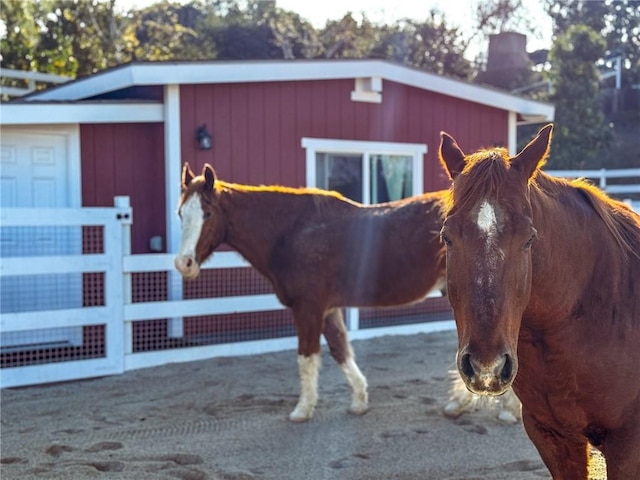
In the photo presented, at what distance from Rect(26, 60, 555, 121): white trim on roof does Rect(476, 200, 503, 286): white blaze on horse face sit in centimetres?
576

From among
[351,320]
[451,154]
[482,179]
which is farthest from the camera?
[351,320]

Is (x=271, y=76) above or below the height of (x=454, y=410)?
above

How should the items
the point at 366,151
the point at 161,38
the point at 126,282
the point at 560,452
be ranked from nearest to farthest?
the point at 560,452 < the point at 126,282 < the point at 366,151 < the point at 161,38

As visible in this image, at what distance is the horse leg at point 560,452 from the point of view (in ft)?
8.30

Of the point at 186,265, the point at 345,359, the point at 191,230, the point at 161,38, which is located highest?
the point at 161,38

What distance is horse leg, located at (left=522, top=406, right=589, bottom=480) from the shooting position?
2531mm

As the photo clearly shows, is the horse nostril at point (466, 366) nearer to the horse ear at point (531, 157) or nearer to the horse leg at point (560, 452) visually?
the horse ear at point (531, 157)

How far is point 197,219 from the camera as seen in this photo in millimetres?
5125

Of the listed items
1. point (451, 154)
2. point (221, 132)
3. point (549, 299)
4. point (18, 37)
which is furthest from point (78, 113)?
point (18, 37)

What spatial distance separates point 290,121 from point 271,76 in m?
0.58

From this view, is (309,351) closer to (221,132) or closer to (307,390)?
(307,390)

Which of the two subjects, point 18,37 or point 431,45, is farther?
point 431,45

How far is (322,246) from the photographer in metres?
5.26

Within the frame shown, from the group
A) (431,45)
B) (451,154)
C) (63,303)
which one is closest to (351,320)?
(63,303)
